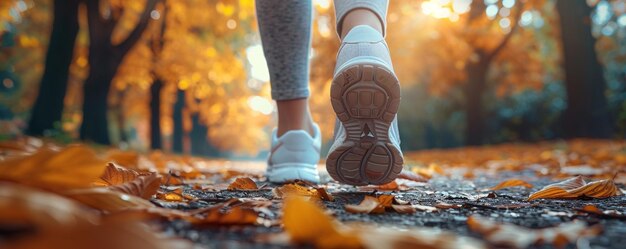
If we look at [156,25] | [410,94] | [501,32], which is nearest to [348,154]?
[156,25]

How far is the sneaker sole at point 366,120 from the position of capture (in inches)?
53.4

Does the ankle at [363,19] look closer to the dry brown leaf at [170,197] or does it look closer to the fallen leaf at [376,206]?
the fallen leaf at [376,206]

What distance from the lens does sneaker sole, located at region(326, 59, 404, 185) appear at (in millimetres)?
1355

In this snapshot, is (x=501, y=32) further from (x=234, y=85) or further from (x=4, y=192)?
(x=4, y=192)

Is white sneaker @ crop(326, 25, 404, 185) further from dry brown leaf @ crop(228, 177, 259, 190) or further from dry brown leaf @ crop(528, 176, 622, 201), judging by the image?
dry brown leaf @ crop(528, 176, 622, 201)

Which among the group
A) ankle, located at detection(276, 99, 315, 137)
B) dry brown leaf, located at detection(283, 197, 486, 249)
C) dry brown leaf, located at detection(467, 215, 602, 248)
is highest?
ankle, located at detection(276, 99, 315, 137)

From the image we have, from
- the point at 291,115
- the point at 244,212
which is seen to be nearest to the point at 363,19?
the point at 291,115

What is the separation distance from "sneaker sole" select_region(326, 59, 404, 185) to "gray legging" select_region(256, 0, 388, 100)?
0.55 m

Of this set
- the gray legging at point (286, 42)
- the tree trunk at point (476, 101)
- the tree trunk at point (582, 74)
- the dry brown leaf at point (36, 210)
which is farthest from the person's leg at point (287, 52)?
the tree trunk at point (476, 101)

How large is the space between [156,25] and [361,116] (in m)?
11.9

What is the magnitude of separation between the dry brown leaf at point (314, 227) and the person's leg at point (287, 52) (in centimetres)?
126

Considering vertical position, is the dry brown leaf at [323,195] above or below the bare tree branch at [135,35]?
below

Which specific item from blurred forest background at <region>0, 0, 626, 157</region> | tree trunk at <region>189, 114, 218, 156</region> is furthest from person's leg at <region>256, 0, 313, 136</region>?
tree trunk at <region>189, 114, 218, 156</region>

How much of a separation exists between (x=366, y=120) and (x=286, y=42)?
669 mm
